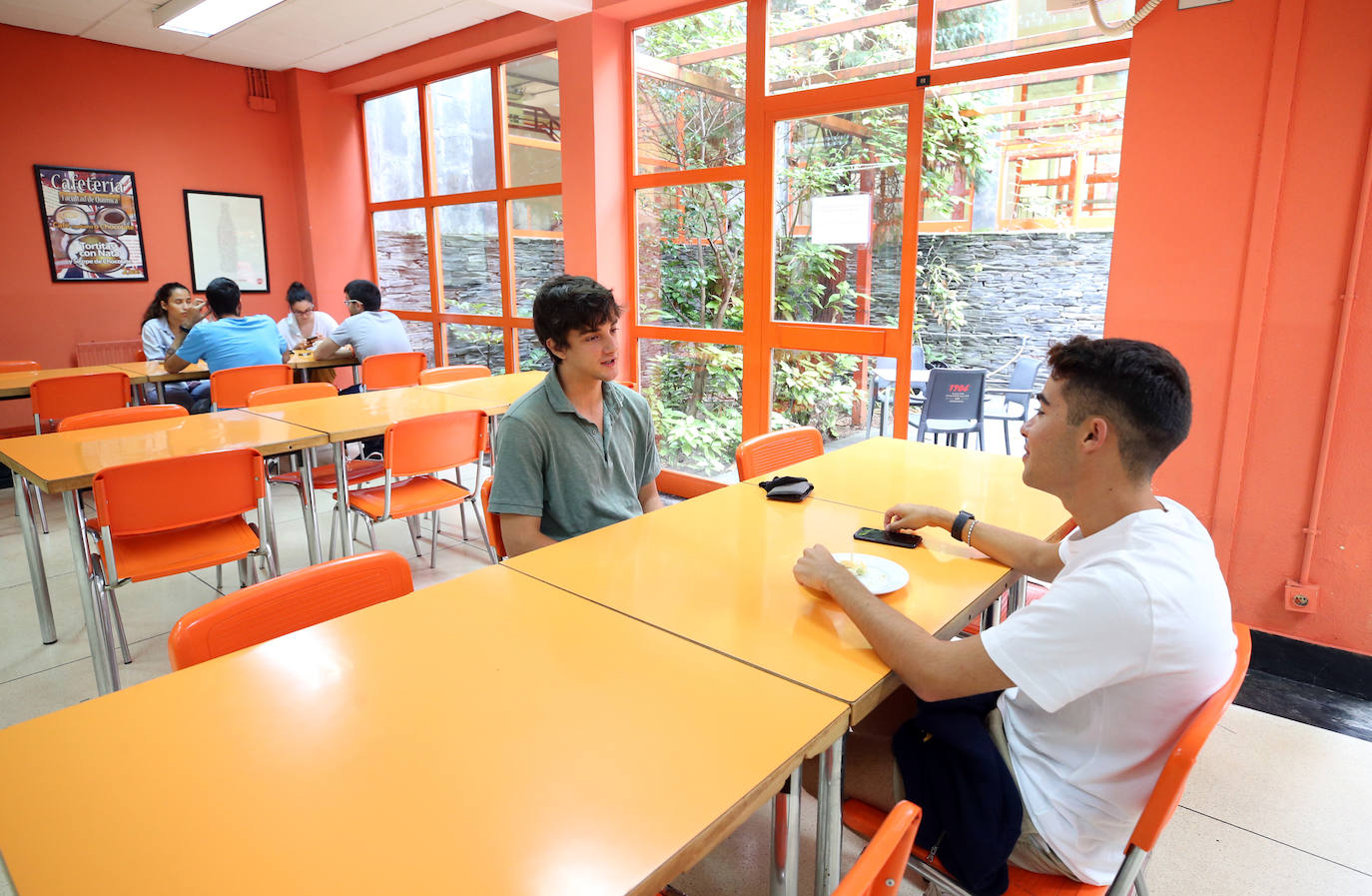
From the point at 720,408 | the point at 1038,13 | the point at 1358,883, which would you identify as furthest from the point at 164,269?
the point at 1358,883

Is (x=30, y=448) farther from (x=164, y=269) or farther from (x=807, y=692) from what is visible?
(x=164, y=269)

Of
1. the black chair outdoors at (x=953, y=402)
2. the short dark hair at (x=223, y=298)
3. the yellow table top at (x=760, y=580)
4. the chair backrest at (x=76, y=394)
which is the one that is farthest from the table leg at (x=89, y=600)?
the black chair outdoors at (x=953, y=402)

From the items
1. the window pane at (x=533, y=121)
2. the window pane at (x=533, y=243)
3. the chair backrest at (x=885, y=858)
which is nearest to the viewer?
the chair backrest at (x=885, y=858)

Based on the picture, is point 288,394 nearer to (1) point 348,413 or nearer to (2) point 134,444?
(1) point 348,413

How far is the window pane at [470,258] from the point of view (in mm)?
5855

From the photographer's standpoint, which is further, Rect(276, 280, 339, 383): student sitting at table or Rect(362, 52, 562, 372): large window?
Rect(276, 280, 339, 383): student sitting at table

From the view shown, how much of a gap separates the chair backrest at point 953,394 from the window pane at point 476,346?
10.6 feet

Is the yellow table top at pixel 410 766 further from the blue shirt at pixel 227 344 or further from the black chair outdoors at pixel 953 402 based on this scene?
the black chair outdoors at pixel 953 402

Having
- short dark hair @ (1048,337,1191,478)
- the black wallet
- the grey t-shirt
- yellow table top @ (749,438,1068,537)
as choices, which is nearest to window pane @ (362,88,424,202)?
the grey t-shirt

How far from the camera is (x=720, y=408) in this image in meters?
4.60

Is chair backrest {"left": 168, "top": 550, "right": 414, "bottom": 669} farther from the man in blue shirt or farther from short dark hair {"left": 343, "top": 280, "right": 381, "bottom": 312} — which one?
short dark hair {"left": 343, "top": 280, "right": 381, "bottom": 312}

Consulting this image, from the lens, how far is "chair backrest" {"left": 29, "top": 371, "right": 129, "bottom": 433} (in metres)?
4.05

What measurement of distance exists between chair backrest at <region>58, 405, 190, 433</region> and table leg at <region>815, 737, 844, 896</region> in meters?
3.24

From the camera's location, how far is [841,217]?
3820 millimetres
